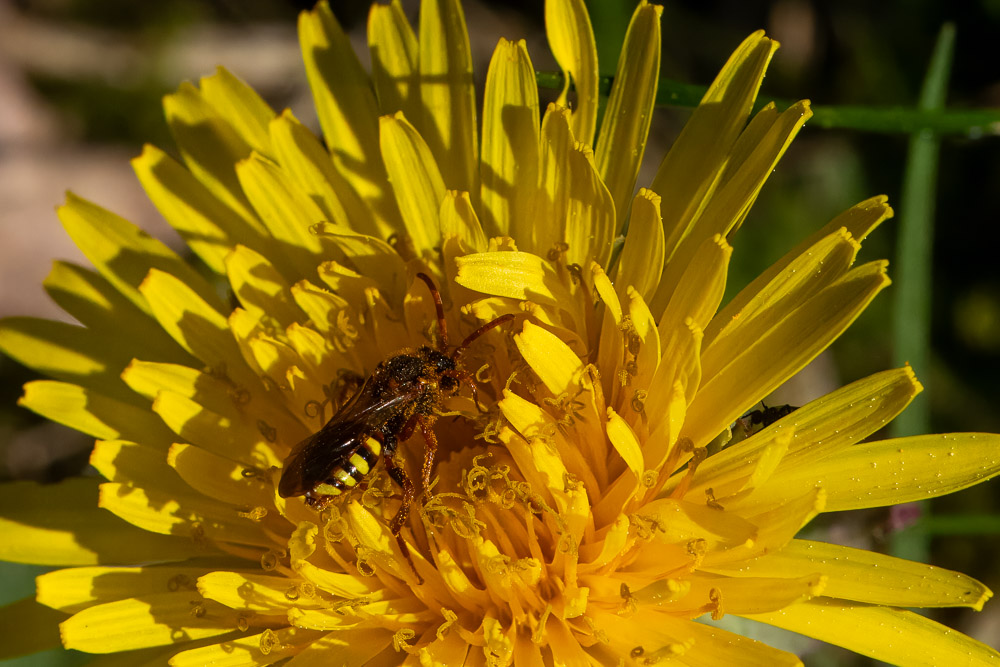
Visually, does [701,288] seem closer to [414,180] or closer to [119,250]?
[414,180]

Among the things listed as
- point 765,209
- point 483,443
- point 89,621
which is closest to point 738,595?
point 483,443

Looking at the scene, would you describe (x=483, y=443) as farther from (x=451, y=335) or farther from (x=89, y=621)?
(x=89, y=621)

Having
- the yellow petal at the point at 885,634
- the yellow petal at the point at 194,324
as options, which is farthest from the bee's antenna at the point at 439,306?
the yellow petal at the point at 885,634

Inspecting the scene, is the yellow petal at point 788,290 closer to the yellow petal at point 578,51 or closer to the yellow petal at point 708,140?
the yellow petal at point 708,140

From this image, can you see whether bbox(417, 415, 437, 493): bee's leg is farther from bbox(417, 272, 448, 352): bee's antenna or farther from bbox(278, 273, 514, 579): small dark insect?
bbox(417, 272, 448, 352): bee's antenna

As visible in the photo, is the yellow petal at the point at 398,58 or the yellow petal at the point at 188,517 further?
the yellow petal at the point at 398,58

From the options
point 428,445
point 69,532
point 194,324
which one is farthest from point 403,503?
point 69,532

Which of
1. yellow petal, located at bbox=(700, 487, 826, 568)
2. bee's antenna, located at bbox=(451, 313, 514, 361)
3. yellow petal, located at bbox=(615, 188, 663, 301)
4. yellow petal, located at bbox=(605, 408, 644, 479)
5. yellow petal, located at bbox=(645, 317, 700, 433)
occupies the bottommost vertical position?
yellow petal, located at bbox=(700, 487, 826, 568)

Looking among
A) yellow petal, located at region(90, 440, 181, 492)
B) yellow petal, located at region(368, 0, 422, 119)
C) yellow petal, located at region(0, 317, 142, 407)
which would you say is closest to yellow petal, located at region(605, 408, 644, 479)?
yellow petal, located at region(368, 0, 422, 119)
